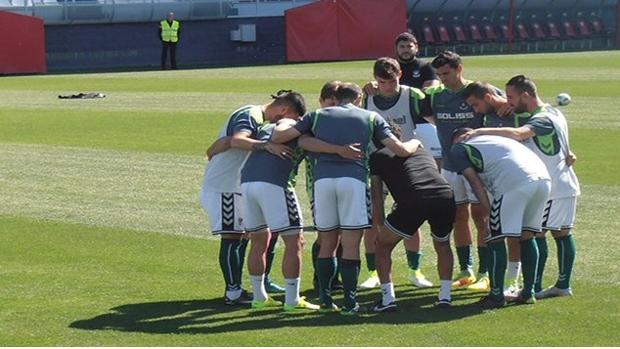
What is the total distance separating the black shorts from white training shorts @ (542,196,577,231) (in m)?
0.87

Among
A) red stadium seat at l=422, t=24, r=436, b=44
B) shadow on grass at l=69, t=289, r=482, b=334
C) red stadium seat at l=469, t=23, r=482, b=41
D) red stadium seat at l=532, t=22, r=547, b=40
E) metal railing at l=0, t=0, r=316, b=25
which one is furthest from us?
red stadium seat at l=532, t=22, r=547, b=40

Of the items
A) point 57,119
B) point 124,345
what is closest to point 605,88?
point 57,119

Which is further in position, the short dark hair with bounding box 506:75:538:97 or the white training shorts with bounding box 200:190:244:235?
the white training shorts with bounding box 200:190:244:235

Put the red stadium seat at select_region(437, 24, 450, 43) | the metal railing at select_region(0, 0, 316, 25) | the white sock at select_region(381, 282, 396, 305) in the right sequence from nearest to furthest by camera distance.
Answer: the white sock at select_region(381, 282, 396, 305) → the metal railing at select_region(0, 0, 316, 25) → the red stadium seat at select_region(437, 24, 450, 43)

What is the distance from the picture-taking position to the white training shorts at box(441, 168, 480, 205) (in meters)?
11.1

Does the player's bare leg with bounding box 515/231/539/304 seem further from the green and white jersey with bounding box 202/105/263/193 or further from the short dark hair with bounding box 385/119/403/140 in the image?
the green and white jersey with bounding box 202/105/263/193

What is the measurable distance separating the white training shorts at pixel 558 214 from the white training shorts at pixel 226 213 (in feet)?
7.74

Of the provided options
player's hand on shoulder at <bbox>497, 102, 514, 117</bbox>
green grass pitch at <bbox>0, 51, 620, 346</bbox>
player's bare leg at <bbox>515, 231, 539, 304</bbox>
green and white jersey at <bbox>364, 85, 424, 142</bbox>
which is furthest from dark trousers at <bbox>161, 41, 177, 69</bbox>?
player's bare leg at <bbox>515, 231, 539, 304</bbox>

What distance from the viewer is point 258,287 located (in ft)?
34.2

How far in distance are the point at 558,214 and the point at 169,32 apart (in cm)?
3545

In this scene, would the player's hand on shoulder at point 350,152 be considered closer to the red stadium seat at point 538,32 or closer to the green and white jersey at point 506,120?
the green and white jersey at point 506,120

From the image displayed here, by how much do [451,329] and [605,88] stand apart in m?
21.9

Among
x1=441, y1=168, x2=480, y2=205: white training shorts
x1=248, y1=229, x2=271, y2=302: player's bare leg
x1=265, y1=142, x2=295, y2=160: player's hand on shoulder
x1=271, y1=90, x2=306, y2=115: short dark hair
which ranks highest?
x1=271, y1=90, x2=306, y2=115: short dark hair

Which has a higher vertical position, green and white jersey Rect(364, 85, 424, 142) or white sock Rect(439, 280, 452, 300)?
green and white jersey Rect(364, 85, 424, 142)
